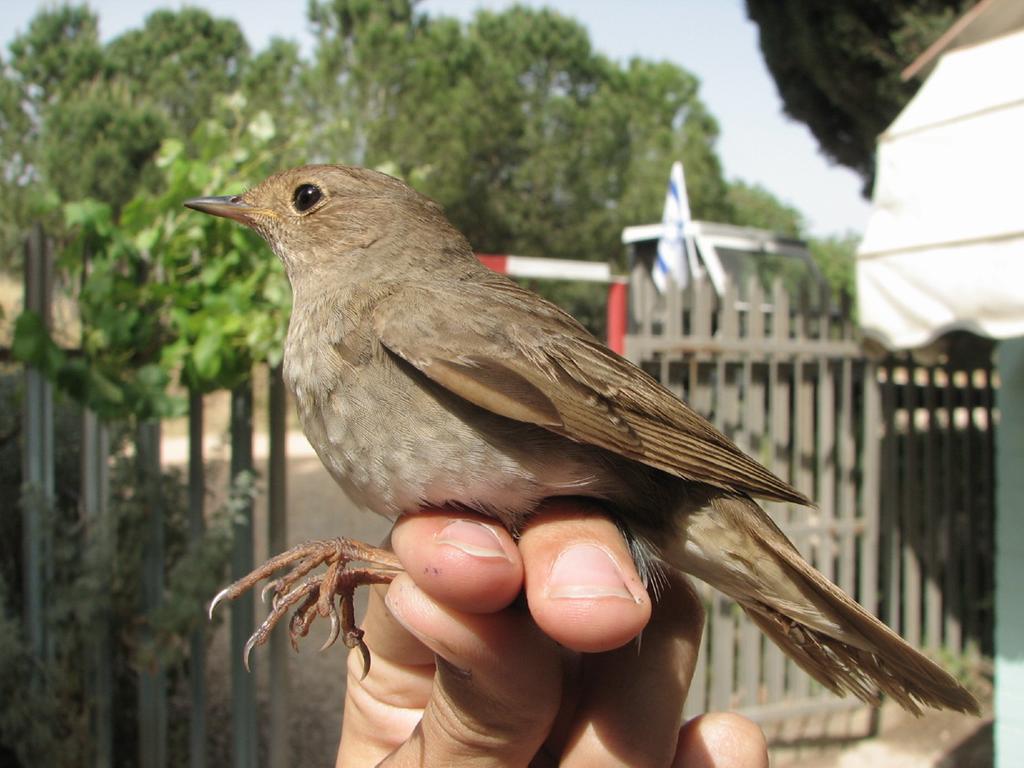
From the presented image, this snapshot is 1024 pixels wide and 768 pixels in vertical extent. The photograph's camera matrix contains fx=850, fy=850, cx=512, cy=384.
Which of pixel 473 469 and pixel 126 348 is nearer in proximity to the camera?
pixel 473 469

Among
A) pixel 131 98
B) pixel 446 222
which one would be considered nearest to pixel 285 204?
pixel 446 222

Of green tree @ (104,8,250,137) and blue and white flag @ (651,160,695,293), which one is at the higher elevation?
green tree @ (104,8,250,137)

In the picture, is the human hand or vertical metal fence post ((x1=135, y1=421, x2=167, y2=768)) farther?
vertical metal fence post ((x1=135, y1=421, x2=167, y2=768))

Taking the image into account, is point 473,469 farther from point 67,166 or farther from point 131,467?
point 67,166

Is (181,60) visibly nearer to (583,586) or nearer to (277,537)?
(277,537)

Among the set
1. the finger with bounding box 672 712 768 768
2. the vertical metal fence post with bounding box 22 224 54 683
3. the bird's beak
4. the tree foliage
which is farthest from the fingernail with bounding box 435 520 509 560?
the tree foliage

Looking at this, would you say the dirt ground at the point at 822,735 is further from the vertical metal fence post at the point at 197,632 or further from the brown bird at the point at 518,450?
the brown bird at the point at 518,450

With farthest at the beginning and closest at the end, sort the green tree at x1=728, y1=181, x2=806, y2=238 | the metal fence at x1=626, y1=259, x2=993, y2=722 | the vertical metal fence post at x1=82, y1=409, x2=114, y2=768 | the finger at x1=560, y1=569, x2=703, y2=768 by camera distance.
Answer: the green tree at x1=728, y1=181, x2=806, y2=238
the metal fence at x1=626, y1=259, x2=993, y2=722
the vertical metal fence post at x1=82, y1=409, x2=114, y2=768
the finger at x1=560, y1=569, x2=703, y2=768

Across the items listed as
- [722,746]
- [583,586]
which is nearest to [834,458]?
[722,746]

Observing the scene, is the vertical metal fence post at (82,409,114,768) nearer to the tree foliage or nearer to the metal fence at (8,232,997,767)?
the metal fence at (8,232,997,767)
